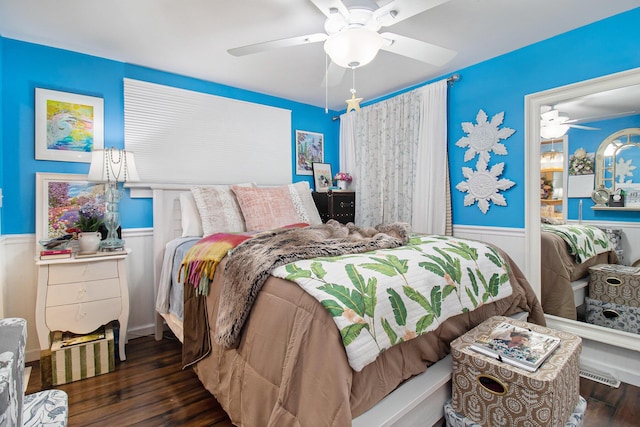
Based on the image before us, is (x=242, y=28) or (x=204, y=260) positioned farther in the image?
(x=242, y=28)

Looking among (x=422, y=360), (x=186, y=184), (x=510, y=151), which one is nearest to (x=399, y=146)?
(x=510, y=151)

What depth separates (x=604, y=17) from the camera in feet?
7.35

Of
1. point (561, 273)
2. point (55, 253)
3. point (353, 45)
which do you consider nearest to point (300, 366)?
point (353, 45)

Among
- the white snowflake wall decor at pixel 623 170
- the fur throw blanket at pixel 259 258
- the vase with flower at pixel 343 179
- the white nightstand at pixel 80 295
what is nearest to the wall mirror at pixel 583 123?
the white snowflake wall decor at pixel 623 170

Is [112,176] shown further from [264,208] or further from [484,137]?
[484,137]

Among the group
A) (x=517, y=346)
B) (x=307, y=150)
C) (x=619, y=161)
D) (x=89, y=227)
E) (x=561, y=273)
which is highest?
(x=307, y=150)

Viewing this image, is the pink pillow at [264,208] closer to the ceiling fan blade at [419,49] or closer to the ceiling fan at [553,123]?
the ceiling fan blade at [419,49]

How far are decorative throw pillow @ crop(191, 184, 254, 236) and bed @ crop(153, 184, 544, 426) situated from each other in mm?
964

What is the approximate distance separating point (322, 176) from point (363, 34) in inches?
99.7

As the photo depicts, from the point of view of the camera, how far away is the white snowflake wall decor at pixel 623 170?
2.20 meters

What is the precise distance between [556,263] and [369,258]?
6.34 ft

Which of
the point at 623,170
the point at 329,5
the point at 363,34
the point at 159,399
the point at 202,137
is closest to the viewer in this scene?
Result: the point at 329,5

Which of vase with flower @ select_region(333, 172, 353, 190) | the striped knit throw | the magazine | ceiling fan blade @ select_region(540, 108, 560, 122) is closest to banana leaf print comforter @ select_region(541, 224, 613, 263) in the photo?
ceiling fan blade @ select_region(540, 108, 560, 122)

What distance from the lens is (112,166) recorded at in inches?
98.0
